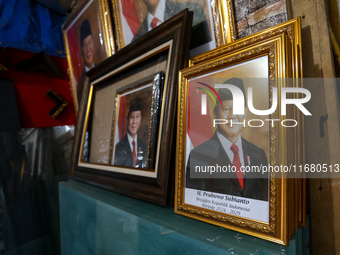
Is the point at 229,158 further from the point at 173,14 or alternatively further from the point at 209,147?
the point at 173,14

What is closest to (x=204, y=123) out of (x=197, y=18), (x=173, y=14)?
(x=197, y=18)

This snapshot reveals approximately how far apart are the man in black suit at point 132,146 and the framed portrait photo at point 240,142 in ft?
0.80

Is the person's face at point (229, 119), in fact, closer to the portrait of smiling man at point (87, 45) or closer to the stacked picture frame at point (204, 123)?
the stacked picture frame at point (204, 123)

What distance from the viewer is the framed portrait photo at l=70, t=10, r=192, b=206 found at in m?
0.76

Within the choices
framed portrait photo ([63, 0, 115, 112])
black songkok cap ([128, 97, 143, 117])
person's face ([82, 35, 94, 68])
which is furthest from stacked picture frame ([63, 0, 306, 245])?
person's face ([82, 35, 94, 68])

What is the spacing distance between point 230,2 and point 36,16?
2.06m

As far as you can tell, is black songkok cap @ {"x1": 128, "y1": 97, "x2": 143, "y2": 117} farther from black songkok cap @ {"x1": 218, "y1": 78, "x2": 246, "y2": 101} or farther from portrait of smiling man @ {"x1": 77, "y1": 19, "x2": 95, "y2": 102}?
portrait of smiling man @ {"x1": 77, "y1": 19, "x2": 95, "y2": 102}

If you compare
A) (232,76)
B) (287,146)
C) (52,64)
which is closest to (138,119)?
(232,76)

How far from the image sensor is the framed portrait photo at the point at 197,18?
0.80m

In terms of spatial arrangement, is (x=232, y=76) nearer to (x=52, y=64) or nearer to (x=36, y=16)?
(x=52, y=64)

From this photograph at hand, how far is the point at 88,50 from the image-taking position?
1.68 meters

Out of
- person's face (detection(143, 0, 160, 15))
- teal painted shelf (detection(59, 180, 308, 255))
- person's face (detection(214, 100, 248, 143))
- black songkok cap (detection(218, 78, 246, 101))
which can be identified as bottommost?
teal painted shelf (detection(59, 180, 308, 255))

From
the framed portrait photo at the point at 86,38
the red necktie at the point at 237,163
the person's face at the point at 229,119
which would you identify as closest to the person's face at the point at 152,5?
the framed portrait photo at the point at 86,38

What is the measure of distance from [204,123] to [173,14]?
26.7 inches
